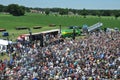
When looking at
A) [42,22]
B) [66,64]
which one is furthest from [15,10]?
[66,64]

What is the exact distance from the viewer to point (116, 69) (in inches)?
1032

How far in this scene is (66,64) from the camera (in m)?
27.2

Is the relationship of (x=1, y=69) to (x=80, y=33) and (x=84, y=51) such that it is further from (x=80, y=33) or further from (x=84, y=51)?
(x=80, y=33)

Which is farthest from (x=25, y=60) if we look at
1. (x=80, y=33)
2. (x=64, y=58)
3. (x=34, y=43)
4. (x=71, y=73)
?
(x=80, y=33)

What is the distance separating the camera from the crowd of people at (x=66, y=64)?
24375 millimetres

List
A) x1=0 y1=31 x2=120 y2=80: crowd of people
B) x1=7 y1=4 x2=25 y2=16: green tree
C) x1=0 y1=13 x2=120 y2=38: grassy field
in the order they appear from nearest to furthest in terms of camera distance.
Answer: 1. x1=0 y1=31 x2=120 y2=80: crowd of people
2. x1=0 y1=13 x2=120 y2=38: grassy field
3. x1=7 y1=4 x2=25 y2=16: green tree

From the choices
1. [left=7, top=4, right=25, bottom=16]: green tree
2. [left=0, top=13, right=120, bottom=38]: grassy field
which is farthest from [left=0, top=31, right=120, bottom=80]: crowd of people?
[left=7, top=4, right=25, bottom=16]: green tree

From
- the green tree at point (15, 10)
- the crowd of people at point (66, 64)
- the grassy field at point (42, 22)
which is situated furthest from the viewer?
the green tree at point (15, 10)

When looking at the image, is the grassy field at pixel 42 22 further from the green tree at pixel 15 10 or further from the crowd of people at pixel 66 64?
the crowd of people at pixel 66 64

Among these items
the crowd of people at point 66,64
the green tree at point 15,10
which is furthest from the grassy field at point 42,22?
the crowd of people at point 66,64

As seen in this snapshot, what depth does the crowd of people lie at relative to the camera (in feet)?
80.0

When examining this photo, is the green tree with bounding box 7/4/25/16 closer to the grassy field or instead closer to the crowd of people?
the grassy field

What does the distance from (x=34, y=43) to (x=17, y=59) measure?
33.3 feet

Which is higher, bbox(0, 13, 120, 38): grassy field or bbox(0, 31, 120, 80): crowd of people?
bbox(0, 31, 120, 80): crowd of people
